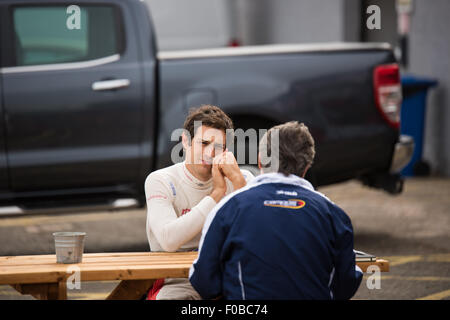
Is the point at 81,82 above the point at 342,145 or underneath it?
above

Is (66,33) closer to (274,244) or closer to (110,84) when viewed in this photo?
(110,84)

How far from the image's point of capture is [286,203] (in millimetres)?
2744

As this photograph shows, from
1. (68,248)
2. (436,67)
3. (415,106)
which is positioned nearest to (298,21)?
(436,67)

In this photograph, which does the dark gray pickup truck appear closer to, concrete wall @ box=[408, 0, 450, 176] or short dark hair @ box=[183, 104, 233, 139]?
short dark hair @ box=[183, 104, 233, 139]

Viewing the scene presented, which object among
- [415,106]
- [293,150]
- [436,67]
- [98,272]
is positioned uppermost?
[293,150]

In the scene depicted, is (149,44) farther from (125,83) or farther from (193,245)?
(193,245)

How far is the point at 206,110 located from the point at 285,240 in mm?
950

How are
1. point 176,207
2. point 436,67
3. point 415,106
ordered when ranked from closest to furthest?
point 176,207 < point 415,106 < point 436,67

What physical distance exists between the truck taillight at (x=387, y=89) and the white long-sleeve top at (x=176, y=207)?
308cm

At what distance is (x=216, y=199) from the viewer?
3297mm

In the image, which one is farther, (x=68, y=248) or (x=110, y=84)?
(x=110, y=84)

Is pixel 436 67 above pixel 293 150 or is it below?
below

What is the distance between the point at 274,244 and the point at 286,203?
152 mm
